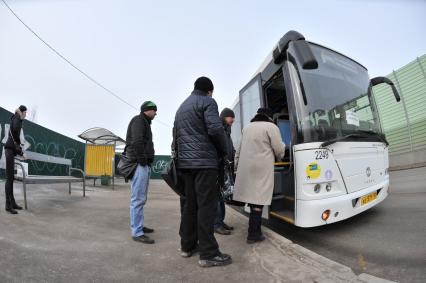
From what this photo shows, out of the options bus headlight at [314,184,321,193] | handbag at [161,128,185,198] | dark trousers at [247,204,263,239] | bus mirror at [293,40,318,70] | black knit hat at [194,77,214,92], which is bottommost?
dark trousers at [247,204,263,239]

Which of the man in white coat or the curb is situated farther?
the man in white coat

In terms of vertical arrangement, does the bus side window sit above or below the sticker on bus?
above

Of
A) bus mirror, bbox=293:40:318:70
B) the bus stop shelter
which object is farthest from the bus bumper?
the bus stop shelter

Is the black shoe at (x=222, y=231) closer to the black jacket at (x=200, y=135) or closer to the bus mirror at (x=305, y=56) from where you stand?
the black jacket at (x=200, y=135)

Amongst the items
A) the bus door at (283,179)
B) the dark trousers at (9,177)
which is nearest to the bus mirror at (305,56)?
the bus door at (283,179)

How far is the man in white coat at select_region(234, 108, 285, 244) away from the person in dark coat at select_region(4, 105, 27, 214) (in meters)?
3.78

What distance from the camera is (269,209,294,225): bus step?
12.8 ft

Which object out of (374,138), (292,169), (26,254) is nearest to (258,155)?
(292,169)

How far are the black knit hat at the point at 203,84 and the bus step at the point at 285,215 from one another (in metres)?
2.03

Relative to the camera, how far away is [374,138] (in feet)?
15.4

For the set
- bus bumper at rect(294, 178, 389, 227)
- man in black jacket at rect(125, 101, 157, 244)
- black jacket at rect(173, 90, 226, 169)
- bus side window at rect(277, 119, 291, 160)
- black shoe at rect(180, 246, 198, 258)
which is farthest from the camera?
bus side window at rect(277, 119, 291, 160)

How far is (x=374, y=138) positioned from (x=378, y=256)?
208cm

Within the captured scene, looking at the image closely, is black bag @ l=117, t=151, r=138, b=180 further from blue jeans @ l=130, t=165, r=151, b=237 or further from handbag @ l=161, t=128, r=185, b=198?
handbag @ l=161, t=128, r=185, b=198

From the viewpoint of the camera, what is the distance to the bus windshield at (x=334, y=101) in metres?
4.01
